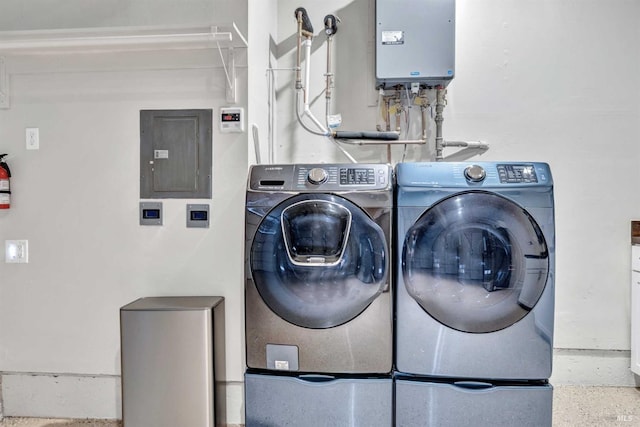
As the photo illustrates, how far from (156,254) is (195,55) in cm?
105

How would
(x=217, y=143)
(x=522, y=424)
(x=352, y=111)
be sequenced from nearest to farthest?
(x=522, y=424), (x=217, y=143), (x=352, y=111)

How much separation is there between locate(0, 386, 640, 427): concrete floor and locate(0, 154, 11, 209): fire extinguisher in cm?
115

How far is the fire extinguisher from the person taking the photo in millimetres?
1953

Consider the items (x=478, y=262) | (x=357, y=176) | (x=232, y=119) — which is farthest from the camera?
(x=232, y=119)

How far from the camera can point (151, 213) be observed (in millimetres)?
1940

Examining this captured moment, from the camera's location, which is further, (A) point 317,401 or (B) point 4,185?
(B) point 4,185

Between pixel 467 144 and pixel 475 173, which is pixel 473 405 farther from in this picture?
pixel 467 144

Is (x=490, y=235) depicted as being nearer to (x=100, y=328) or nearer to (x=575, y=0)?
(x=575, y=0)

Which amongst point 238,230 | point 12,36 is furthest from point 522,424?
point 12,36

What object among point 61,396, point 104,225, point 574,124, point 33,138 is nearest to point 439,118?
point 574,124

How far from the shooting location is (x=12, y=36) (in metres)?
1.77

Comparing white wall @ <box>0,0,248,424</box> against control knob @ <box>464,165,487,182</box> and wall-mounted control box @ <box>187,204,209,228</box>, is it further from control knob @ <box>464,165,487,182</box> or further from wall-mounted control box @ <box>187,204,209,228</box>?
control knob @ <box>464,165,487,182</box>

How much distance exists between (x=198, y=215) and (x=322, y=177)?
2.42ft

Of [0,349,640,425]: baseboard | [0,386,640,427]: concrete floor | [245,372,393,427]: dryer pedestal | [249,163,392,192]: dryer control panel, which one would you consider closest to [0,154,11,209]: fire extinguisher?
[0,349,640,425]: baseboard
